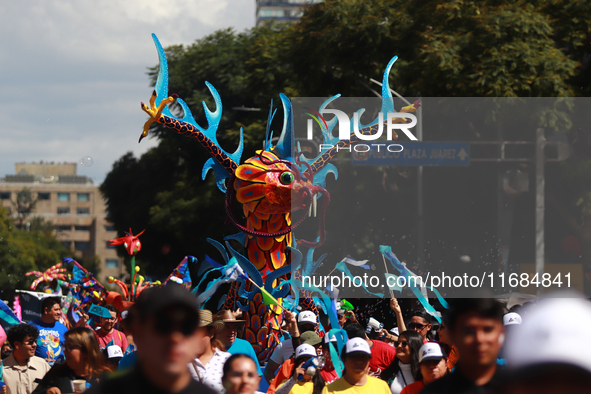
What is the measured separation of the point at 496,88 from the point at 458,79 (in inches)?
41.2

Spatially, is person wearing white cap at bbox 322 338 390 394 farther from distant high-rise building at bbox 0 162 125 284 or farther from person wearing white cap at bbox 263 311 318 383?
distant high-rise building at bbox 0 162 125 284

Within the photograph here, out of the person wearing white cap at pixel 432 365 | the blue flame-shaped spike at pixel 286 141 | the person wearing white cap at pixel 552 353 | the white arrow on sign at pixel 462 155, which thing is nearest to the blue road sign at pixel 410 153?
the white arrow on sign at pixel 462 155

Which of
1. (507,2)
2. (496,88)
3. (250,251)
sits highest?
(507,2)

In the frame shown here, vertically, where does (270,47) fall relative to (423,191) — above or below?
above

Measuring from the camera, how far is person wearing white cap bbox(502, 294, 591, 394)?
1.55 metres

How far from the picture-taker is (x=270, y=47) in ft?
77.0

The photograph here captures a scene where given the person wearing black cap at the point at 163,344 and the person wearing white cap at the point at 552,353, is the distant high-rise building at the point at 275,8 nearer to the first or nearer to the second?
the person wearing black cap at the point at 163,344

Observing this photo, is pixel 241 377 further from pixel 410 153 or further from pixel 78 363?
pixel 410 153

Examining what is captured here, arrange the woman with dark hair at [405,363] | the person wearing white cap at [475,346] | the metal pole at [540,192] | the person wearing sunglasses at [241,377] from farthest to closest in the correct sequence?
the metal pole at [540,192]
the woman with dark hair at [405,363]
the person wearing sunglasses at [241,377]
the person wearing white cap at [475,346]

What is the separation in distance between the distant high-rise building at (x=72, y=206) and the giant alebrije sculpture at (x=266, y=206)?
93.3 metres

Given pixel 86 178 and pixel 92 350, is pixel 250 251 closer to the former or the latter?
pixel 92 350

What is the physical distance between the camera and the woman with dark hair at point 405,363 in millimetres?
5598

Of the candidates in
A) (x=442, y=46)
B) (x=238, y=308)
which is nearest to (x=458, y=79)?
(x=442, y=46)

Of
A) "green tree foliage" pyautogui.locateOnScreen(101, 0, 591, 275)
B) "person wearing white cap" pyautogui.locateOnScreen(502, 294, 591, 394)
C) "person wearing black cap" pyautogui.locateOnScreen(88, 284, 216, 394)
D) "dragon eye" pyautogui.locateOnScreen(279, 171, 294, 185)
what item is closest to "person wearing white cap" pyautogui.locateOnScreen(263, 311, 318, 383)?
"dragon eye" pyautogui.locateOnScreen(279, 171, 294, 185)
